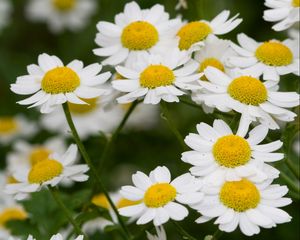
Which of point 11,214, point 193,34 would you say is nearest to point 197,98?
point 193,34

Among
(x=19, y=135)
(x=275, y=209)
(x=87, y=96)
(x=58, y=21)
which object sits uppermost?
(x=58, y=21)

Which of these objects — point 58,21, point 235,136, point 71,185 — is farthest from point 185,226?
point 58,21

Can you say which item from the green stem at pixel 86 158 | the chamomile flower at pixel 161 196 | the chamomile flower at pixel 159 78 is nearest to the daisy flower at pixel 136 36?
the chamomile flower at pixel 159 78

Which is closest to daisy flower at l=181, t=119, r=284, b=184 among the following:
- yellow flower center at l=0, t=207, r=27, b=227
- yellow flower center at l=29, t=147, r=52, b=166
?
yellow flower center at l=0, t=207, r=27, b=227

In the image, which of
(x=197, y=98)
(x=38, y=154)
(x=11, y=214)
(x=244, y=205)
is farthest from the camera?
(x=38, y=154)

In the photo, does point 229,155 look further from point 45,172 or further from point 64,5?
point 64,5

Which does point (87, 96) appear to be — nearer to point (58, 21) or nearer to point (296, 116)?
point (296, 116)

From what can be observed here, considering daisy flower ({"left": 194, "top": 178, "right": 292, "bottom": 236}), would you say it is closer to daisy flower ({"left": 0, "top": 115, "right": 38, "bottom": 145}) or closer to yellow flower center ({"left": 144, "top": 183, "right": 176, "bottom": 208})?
yellow flower center ({"left": 144, "top": 183, "right": 176, "bottom": 208})
